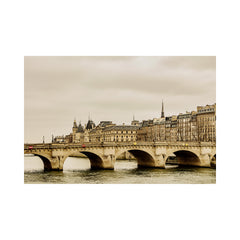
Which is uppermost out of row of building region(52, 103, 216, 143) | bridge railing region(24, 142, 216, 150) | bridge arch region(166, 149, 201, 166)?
row of building region(52, 103, 216, 143)

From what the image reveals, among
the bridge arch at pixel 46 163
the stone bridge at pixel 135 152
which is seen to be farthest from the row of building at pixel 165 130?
the bridge arch at pixel 46 163

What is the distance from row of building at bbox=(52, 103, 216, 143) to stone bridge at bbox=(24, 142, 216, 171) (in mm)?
929

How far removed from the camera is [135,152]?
1379 inches

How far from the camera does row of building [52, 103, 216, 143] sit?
30344 mm

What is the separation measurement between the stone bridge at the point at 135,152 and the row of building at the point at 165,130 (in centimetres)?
93

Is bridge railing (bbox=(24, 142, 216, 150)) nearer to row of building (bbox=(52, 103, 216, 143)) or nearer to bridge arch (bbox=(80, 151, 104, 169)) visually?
row of building (bbox=(52, 103, 216, 143))

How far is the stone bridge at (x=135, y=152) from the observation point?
92.7 ft

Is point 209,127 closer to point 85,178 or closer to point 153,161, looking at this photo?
point 153,161

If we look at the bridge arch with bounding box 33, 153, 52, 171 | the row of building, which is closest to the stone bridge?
the bridge arch with bounding box 33, 153, 52, 171

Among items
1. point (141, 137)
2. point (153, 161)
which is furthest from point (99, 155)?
point (141, 137)

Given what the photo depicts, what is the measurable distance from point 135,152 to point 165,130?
10385 mm

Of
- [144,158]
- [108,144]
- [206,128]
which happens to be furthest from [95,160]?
[206,128]

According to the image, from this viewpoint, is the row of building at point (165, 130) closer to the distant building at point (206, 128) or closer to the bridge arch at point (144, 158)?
the distant building at point (206, 128)

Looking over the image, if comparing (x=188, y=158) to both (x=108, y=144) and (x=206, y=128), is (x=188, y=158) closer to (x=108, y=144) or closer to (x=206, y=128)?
(x=206, y=128)
